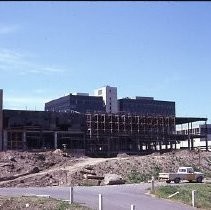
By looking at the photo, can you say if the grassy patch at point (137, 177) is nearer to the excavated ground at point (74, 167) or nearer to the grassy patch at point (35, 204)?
the excavated ground at point (74, 167)

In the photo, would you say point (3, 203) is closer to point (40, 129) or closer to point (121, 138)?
point (40, 129)

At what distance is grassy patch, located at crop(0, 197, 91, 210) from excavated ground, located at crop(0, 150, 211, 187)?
25.4 meters

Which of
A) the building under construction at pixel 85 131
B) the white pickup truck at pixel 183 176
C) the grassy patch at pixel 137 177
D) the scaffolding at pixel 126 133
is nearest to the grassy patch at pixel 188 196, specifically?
the white pickup truck at pixel 183 176

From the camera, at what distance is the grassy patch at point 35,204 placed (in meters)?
26.2

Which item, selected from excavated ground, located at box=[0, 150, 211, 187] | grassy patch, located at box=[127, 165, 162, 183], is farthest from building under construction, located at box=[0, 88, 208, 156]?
grassy patch, located at box=[127, 165, 162, 183]

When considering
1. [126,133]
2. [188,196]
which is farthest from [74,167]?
[126,133]

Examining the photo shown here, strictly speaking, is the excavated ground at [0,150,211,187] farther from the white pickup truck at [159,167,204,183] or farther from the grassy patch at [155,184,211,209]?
the grassy patch at [155,184,211,209]

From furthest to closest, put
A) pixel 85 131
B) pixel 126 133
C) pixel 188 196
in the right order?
pixel 126 133
pixel 85 131
pixel 188 196

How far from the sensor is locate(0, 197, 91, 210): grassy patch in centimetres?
2617

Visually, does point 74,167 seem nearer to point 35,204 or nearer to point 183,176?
point 183,176

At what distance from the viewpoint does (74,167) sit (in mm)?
65375

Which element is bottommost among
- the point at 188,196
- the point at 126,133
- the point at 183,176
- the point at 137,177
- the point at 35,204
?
the point at 137,177

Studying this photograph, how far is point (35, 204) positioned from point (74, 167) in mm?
38386

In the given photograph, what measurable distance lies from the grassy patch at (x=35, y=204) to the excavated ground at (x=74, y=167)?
25.4 meters
